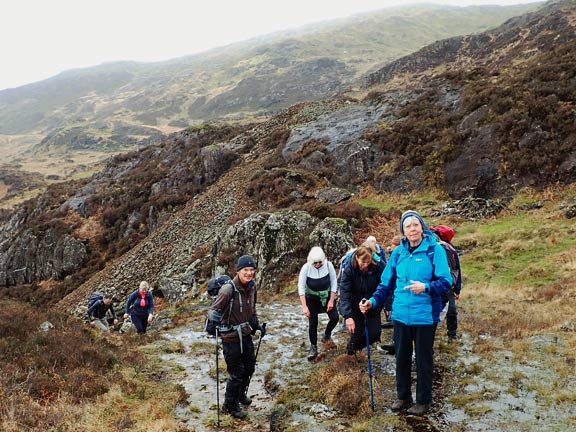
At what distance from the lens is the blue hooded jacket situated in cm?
529

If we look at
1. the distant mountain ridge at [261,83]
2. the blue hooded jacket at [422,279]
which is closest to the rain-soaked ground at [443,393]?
the blue hooded jacket at [422,279]

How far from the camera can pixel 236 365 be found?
22.1ft

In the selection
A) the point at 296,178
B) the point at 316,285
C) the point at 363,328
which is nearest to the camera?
the point at 363,328

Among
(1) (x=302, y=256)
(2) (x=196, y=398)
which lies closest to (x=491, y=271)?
(1) (x=302, y=256)

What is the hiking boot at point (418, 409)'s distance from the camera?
588 centimetres

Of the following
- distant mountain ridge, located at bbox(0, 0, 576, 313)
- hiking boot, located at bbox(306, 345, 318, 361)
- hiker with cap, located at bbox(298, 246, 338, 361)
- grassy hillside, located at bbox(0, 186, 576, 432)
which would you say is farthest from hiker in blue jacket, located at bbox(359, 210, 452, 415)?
distant mountain ridge, located at bbox(0, 0, 576, 313)

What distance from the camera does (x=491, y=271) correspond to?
14.0 m

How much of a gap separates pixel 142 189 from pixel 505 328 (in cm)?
3453

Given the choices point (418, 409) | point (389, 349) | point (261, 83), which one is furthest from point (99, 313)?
point (261, 83)

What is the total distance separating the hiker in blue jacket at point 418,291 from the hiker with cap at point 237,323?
2.30 m

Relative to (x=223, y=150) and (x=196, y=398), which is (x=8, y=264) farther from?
(x=196, y=398)

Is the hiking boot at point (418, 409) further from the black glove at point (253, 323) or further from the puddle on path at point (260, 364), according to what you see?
the black glove at point (253, 323)

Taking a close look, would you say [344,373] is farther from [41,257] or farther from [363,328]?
[41,257]

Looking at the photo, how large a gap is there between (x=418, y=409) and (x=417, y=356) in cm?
88
